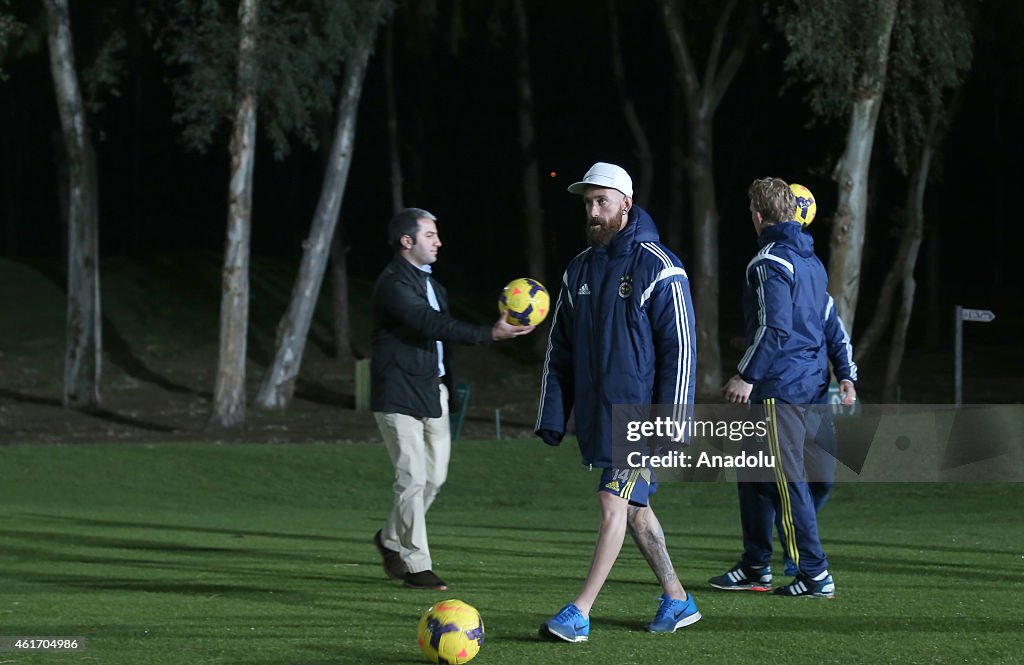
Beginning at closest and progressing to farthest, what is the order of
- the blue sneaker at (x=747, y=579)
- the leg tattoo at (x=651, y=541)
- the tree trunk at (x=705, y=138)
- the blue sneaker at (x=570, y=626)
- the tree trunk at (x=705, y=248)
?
1. the blue sneaker at (x=570, y=626)
2. the leg tattoo at (x=651, y=541)
3. the blue sneaker at (x=747, y=579)
4. the tree trunk at (x=705, y=138)
5. the tree trunk at (x=705, y=248)

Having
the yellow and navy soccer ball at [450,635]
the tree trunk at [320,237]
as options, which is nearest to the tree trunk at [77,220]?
the tree trunk at [320,237]

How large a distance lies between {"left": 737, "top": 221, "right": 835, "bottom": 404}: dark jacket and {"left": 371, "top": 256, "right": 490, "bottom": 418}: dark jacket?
1709 mm

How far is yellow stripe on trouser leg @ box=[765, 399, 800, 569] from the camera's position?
8.73 metres

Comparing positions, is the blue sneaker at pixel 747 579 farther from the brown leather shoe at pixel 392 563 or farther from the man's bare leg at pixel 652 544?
the brown leather shoe at pixel 392 563

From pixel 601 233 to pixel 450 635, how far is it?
2.01 m

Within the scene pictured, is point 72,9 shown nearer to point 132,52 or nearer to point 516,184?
point 132,52

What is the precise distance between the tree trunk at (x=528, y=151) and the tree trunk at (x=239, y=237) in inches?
448

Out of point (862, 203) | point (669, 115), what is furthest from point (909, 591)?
point (669, 115)

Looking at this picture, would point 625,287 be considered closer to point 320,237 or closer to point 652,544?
point 652,544

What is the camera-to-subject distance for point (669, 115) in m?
47.2

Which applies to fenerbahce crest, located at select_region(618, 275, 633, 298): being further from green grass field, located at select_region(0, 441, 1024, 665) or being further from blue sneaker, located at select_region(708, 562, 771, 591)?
blue sneaker, located at select_region(708, 562, 771, 591)

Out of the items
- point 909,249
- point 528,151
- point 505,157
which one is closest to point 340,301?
point 528,151

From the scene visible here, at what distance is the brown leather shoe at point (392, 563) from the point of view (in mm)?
9547

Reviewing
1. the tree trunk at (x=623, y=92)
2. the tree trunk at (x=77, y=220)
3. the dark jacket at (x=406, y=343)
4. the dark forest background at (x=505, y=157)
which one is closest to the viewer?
the dark jacket at (x=406, y=343)
